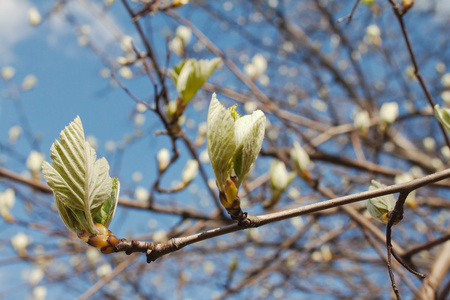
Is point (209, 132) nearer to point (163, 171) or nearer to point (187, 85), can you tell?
point (187, 85)

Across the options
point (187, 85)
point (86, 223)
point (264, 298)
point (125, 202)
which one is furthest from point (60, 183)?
point (264, 298)

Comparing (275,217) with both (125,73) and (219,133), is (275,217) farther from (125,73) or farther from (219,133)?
(125,73)

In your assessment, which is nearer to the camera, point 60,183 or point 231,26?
point 60,183

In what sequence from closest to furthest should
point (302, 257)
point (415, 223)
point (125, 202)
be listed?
point (125, 202) < point (302, 257) < point (415, 223)

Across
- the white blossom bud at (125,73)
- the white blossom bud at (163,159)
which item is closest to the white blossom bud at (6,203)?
the white blossom bud at (163,159)

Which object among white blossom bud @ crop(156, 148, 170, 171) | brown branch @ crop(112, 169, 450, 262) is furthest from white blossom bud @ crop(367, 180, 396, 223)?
white blossom bud @ crop(156, 148, 170, 171)

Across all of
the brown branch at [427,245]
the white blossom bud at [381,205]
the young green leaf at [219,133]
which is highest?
the young green leaf at [219,133]

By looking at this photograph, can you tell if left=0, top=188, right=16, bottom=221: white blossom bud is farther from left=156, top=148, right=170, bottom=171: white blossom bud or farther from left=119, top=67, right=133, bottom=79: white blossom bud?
left=119, top=67, right=133, bottom=79: white blossom bud

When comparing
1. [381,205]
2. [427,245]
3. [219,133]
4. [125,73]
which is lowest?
[427,245]

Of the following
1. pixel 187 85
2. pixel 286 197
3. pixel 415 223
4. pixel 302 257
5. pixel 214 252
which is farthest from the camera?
pixel 415 223

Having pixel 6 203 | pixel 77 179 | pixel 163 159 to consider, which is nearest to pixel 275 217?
pixel 77 179

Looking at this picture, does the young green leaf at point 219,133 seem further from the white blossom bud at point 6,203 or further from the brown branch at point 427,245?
the white blossom bud at point 6,203
